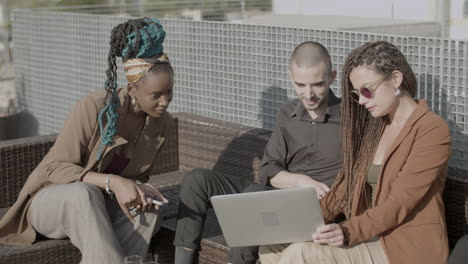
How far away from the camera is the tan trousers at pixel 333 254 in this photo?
4.00 meters

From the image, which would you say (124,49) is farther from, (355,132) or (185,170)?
(185,170)

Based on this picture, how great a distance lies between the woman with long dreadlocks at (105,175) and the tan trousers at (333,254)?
1048mm

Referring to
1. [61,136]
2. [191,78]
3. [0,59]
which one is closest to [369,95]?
[61,136]

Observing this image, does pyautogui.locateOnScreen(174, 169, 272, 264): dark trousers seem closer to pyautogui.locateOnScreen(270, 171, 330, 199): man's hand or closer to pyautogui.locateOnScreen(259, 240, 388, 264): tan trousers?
pyautogui.locateOnScreen(270, 171, 330, 199): man's hand

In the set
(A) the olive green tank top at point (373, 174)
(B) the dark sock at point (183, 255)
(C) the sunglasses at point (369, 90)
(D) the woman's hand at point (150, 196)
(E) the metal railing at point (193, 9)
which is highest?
(E) the metal railing at point (193, 9)

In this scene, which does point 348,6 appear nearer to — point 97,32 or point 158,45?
point 97,32

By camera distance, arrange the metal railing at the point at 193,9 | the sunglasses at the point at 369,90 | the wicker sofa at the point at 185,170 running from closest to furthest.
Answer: the sunglasses at the point at 369,90 < the wicker sofa at the point at 185,170 < the metal railing at the point at 193,9

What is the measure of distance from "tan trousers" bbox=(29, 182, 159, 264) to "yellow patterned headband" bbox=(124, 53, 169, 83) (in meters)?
0.66

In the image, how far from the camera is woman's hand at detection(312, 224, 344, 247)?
3986mm

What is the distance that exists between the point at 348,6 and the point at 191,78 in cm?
345

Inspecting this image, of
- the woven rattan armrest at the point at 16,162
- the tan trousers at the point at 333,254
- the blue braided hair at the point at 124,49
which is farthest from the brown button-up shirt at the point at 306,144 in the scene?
the woven rattan armrest at the point at 16,162

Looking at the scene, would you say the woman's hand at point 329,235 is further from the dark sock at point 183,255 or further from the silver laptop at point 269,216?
the dark sock at point 183,255

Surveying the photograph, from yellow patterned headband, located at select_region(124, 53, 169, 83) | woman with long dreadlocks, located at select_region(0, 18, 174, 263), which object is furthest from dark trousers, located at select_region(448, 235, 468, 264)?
yellow patterned headband, located at select_region(124, 53, 169, 83)

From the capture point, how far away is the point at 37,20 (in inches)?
336
